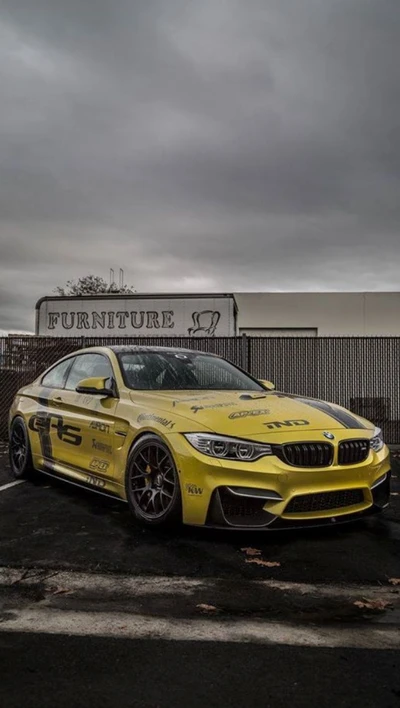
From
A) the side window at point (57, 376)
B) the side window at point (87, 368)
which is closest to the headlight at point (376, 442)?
the side window at point (87, 368)

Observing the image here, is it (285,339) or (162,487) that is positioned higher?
(285,339)

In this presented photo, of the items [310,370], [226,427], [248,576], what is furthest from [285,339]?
[248,576]

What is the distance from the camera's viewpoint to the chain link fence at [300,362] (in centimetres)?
1032

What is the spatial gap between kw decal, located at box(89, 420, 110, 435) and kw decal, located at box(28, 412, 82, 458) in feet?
0.85

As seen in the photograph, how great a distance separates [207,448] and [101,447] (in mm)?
1317

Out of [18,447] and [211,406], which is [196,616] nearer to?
[211,406]

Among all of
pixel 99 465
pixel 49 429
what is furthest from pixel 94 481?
pixel 49 429

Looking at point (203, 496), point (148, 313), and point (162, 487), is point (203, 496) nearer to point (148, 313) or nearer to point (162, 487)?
point (162, 487)

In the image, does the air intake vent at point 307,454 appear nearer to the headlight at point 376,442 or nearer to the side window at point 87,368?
the headlight at point 376,442

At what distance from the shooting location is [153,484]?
4426mm

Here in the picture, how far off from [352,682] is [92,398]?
11.6 ft

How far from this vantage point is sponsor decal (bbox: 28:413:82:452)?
5414mm

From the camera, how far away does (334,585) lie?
3.43 meters

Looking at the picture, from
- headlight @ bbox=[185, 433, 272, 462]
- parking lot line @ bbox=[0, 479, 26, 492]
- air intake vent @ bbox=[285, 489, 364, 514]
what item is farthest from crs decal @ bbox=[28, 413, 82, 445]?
air intake vent @ bbox=[285, 489, 364, 514]
